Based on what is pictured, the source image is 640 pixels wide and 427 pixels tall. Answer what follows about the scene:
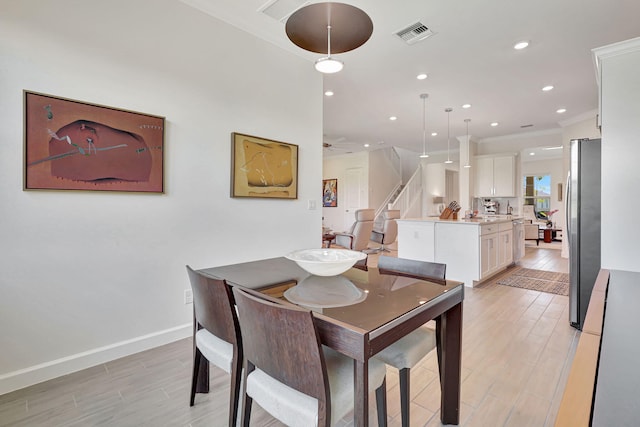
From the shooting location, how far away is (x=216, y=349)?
149cm

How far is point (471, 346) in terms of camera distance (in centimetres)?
246

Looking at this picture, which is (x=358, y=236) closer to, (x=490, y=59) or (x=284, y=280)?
(x=490, y=59)

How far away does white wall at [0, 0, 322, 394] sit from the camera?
1.85 meters

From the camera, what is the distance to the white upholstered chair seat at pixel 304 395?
1.06m

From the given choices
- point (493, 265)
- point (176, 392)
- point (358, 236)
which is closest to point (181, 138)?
point (176, 392)

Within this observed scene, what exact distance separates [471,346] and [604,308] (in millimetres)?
1358

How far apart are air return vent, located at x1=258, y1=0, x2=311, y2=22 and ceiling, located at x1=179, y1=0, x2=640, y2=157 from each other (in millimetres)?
12

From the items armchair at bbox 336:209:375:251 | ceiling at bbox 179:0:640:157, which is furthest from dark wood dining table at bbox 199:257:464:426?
armchair at bbox 336:209:375:251

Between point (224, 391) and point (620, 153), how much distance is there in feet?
10.4

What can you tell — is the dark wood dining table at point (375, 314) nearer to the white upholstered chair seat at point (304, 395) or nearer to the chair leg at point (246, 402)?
the white upholstered chair seat at point (304, 395)

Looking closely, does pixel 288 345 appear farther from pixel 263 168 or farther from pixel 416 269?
pixel 263 168

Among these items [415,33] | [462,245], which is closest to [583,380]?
[415,33]

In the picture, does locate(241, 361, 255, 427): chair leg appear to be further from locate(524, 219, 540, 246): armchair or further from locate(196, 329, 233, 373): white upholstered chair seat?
locate(524, 219, 540, 246): armchair

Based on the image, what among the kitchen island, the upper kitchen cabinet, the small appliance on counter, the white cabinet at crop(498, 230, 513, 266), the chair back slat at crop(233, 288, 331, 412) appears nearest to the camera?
the chair back slat at crop(233, 288, 331, 412)
